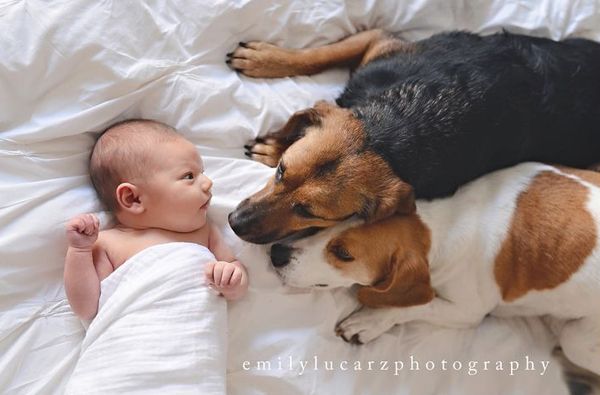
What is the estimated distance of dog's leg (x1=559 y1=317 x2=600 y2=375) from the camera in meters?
2.11

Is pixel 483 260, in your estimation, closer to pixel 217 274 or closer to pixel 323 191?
pixel 323 191

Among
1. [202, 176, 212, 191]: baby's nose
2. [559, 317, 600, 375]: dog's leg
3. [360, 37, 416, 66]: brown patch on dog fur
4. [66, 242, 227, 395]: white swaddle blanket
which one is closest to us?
[66, 242, 227, 395]: white swaddle blanket

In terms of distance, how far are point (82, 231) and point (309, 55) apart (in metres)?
1.03

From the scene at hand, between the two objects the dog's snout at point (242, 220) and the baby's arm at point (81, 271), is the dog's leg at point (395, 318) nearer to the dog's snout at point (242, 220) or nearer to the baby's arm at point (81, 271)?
the dog's snout at point (242, 220)

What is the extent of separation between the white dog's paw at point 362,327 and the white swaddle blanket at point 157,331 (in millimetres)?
408

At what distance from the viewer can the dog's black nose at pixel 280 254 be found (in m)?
1.98

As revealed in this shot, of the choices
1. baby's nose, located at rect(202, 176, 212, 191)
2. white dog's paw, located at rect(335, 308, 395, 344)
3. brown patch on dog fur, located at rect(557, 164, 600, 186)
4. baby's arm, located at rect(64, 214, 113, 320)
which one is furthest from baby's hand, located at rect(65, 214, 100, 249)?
brown patch on dog fur, located at rect(557, 164, 600, 186)

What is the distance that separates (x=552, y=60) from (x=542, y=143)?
29 cm

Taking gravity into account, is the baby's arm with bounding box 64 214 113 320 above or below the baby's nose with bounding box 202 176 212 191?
below

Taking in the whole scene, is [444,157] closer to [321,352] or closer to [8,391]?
[321,352]

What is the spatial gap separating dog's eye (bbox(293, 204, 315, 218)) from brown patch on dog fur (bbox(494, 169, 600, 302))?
2.17 ft

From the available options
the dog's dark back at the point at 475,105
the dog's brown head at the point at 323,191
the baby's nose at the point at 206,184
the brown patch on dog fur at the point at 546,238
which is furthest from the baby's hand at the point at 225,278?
the brown patch on dog fur at the point at 546,238

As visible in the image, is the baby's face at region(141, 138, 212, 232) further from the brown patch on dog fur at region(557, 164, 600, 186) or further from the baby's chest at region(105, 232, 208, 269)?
the brown patch on dog fur at region(557, 164, 600, 186)

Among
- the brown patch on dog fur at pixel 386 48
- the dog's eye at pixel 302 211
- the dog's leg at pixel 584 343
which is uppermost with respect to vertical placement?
the brown patch on dog fur at pixel 386 48
